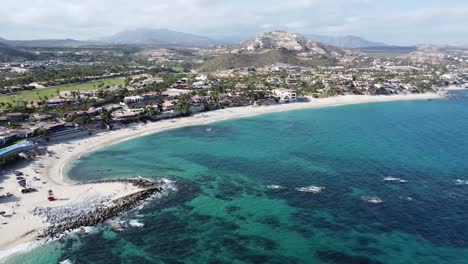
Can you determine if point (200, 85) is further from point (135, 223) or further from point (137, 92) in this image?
point (135, 223)

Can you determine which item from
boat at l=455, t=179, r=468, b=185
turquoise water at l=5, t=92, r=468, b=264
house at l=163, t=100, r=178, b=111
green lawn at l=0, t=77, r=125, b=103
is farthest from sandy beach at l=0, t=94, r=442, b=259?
boat at l=455, t=179, r=468, b=185

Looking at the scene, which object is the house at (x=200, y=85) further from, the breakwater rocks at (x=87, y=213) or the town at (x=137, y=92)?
the breakwater rocks at (x=87, y=213)

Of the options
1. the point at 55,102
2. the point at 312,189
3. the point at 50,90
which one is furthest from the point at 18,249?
the point at 50,90

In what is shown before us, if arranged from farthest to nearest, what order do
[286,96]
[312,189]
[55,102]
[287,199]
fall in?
1. [286,96]
2. [55,102]
3. [312,189]
4. [287,199]

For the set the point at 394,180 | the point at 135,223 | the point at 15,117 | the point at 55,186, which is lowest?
the point at 394,180

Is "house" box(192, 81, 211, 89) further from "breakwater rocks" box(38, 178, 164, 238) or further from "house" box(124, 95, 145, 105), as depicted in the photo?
"breakwater rocks" box(38, 178, 164, 238)

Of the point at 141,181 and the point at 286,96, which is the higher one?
the point at 286,96

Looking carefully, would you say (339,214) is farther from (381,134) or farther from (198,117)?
(198,117)
